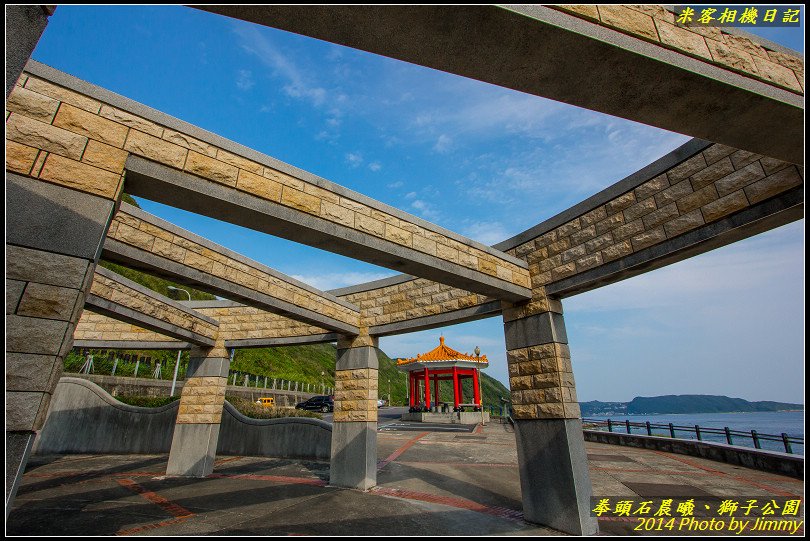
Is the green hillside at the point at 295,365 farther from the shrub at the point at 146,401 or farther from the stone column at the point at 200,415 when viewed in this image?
the stone column at the point at 200,415

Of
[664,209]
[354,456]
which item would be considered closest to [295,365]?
[354,456]

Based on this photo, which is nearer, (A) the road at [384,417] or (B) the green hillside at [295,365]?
(A) the road at [384,417]

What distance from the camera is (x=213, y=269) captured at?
6.95m

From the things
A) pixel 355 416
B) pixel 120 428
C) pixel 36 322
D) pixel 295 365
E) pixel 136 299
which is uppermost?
pixel 295 365

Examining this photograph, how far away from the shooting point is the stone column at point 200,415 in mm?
9329

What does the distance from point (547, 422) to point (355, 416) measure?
14.9ft

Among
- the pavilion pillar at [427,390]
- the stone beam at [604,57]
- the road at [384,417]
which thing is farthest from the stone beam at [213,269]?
the pavilion pillar at [427,390]

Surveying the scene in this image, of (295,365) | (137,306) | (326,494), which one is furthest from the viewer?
(295,365)

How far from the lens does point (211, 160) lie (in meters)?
4.16

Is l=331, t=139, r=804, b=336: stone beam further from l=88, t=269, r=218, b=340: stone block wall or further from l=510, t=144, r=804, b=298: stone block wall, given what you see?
l=88, t=269, r=218, b=340: stone block wall

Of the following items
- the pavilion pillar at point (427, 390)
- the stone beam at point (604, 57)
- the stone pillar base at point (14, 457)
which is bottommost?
the stone pillar base at point (14, 457)

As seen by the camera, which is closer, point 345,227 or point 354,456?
point 345,227

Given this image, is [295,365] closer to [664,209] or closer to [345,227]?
[345,227]

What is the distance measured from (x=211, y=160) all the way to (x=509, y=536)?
6.04 metres
